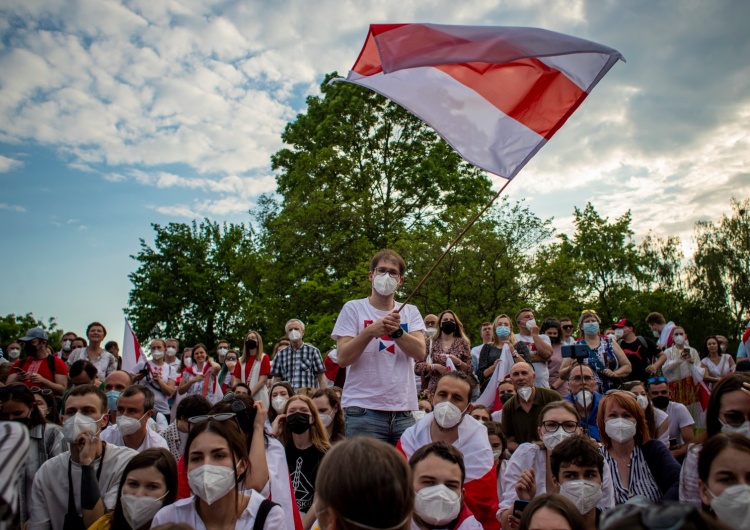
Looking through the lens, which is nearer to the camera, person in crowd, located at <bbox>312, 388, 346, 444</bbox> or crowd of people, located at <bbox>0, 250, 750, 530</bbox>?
crowd of people, located at <bbox>0, 250, 750, 530</bbox>

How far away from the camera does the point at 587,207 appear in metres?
46.4

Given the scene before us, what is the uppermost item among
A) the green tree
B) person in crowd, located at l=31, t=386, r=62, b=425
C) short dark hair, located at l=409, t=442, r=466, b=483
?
the green tree

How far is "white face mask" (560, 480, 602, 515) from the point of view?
13.0 feet

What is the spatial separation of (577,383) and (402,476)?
6208mm

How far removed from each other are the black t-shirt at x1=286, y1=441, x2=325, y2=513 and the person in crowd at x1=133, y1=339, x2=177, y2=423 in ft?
19.1

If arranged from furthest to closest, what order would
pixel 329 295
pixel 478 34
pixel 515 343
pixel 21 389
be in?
pixel 329 295 → pixel 515 343 → pixel 21 389 → pixel 478 34

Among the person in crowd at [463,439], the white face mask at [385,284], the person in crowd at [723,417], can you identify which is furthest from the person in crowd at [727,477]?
the white face mask at [385,284]

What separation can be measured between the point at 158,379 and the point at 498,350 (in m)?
5.81

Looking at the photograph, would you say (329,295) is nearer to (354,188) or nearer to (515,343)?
(354,188)

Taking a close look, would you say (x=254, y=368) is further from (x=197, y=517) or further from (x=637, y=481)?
(x=197, y=517)

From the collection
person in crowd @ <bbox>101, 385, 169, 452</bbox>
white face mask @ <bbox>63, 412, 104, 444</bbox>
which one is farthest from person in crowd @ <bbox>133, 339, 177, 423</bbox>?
white face mask @ <bbox>63, 412, 104, 444</bbox>

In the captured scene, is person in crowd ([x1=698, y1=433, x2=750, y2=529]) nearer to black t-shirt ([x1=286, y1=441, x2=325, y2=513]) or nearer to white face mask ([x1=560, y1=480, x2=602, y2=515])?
white face mask ([x1=560, y1=480, x2=602, y2=515])

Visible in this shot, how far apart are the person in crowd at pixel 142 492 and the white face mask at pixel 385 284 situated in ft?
6.28

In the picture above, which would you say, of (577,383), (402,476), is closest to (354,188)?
(577,383)
